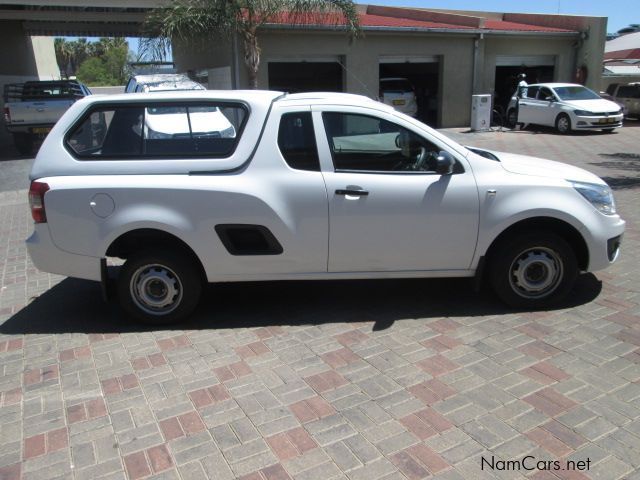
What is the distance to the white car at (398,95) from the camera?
62.6ft

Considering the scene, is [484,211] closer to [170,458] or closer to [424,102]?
[170,458]

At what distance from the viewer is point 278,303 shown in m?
4.99

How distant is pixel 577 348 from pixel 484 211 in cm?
118

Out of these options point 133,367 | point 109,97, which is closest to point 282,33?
point 109,97

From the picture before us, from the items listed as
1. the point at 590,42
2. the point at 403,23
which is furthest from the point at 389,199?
the point at 590,42

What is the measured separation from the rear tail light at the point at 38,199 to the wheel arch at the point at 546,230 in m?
3.44

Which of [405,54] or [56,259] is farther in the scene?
[405,54]

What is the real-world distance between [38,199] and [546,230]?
3940mm

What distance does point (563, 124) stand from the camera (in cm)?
1817

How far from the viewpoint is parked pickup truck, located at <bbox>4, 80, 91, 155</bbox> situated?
15.2 m

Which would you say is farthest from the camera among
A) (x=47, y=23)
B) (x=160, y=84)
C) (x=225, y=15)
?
(x=47, y=23)

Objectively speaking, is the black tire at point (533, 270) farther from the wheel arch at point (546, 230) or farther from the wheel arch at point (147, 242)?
the wheel arch at point (147, 242)

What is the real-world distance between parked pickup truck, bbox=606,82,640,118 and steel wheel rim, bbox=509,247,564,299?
65.6ft

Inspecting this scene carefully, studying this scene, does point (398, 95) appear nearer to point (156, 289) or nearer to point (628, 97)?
point (628, 97)
